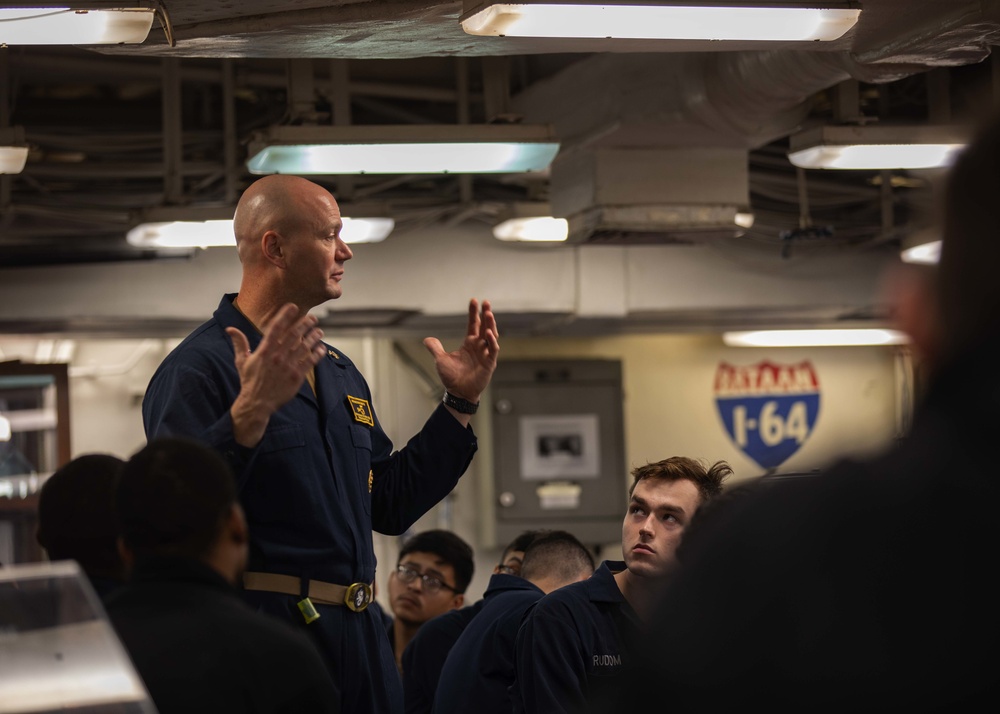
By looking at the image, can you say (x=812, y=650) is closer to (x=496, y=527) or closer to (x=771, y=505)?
(x=771, y=505)

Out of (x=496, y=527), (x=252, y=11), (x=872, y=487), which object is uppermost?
(x=252, y=11)

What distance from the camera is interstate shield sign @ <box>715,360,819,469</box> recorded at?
823cm

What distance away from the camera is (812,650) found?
87cm

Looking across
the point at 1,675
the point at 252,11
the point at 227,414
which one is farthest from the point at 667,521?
the point at 1,675

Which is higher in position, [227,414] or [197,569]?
[227,414]

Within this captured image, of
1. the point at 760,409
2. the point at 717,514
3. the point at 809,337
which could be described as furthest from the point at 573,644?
the point at 760,409

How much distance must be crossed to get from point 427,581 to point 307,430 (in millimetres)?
2520

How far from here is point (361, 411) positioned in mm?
2752

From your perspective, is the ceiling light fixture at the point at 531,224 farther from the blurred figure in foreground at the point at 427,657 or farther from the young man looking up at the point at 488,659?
the young man looking up at the point at 488,659

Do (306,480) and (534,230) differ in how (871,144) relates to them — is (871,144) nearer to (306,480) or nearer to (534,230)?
(534,230)

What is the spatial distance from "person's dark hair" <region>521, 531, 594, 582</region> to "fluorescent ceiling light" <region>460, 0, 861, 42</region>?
155cm

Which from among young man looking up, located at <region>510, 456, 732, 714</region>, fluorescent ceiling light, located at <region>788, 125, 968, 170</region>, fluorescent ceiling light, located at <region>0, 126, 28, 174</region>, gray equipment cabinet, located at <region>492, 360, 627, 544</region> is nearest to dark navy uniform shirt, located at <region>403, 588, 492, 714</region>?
young man looking up, located at <region>510, 456, 732, 714</region>

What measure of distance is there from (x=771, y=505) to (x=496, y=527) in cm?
663

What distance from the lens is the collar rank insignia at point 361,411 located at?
2725mm
